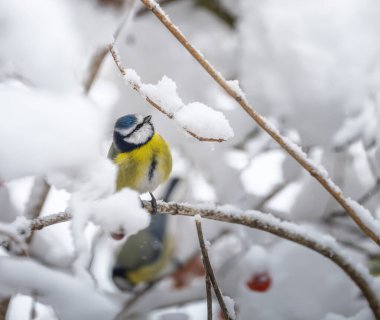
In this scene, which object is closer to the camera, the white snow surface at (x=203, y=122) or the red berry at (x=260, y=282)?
the white snow surface at (x=203, y=122)

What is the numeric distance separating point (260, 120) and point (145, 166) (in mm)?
468

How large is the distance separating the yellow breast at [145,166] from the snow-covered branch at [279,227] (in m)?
0.25

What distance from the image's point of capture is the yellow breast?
785 mm

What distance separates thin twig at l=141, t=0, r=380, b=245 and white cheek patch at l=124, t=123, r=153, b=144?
15.4 inches

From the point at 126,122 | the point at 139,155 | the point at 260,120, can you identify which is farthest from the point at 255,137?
the point at 260,120

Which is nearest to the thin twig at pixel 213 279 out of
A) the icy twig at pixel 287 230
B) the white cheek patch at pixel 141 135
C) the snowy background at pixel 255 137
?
the icy twig at pixel 287 230

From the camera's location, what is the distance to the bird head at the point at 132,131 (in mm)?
660

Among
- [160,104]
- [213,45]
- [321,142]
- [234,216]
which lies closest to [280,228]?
[234,216]

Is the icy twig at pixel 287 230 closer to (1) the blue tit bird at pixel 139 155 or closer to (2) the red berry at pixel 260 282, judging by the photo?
(1) the blue tit bird at pixel 139 155

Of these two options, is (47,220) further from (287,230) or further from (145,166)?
(145,166)

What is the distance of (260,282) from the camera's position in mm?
782

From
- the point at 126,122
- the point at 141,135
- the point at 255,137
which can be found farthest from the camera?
the point at 255,137

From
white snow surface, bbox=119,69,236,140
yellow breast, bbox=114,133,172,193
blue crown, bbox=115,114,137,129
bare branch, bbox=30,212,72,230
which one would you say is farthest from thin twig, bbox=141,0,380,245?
yellow breast, bbox=114,133,172,193

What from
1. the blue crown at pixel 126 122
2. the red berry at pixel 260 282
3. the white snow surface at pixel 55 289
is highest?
the blue crown at pixel 126 122
